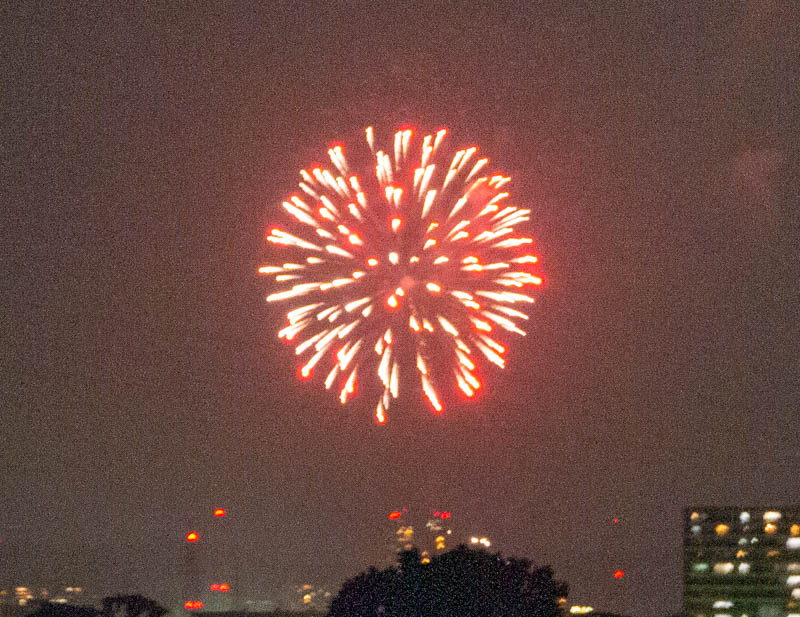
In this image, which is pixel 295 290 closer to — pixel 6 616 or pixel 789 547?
pixel 789 547

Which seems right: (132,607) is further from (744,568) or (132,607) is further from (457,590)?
(744,568)

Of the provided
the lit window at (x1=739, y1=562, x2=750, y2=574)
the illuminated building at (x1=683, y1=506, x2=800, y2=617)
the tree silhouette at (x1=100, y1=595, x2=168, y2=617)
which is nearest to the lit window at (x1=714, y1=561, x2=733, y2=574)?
the illuminated building at (x1=683, y1=506, x2=800, y2=617)

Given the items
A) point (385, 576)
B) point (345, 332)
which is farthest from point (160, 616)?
point (345, 332)

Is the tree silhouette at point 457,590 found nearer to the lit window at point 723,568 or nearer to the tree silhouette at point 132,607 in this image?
the lit window at point 723,568

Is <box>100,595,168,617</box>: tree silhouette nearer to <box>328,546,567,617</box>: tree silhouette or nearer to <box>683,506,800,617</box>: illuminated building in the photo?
<box>328,546,567,617</box>: tree silhouette

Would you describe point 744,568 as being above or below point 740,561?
below

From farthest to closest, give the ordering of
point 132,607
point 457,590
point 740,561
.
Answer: point 132,607
point 457,590
point 740,561

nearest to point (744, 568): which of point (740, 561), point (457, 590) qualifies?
point (740, 561)
